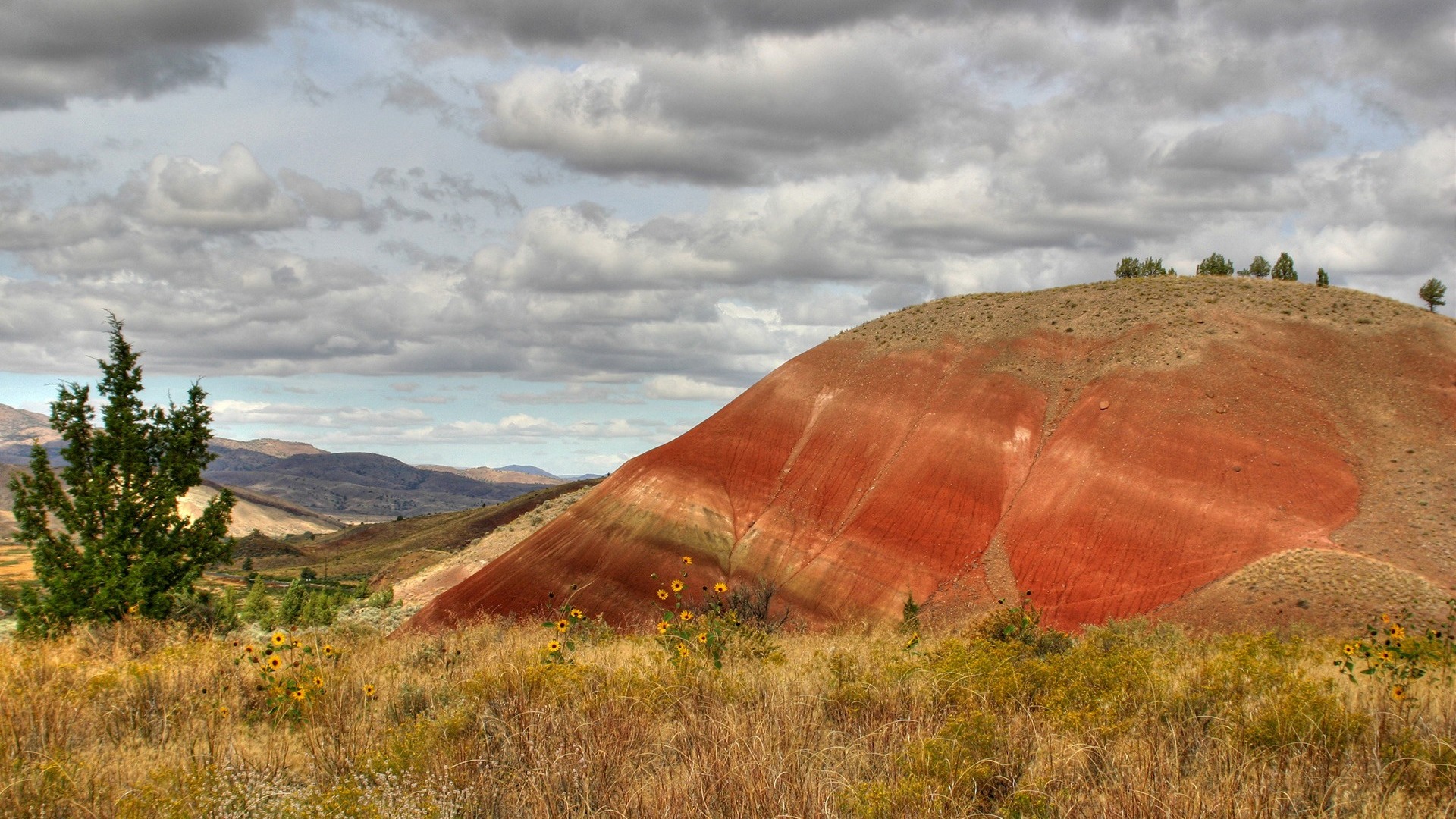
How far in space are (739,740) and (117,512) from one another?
22042 mm

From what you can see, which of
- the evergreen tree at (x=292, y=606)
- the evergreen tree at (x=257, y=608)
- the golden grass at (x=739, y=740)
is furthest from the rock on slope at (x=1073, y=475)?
the golden grass at (x=739, y=740)

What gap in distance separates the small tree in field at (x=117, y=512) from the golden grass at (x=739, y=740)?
12.9 m

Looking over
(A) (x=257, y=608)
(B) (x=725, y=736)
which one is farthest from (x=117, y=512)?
(A) (x=257, y=608)

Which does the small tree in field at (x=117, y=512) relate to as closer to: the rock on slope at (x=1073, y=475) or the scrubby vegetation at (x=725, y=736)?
the scrubby vegetation at (x=725, y=736)

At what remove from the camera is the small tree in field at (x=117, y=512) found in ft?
73.7

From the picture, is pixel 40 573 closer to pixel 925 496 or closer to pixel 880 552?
pixel 880 552

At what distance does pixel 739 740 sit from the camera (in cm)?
741

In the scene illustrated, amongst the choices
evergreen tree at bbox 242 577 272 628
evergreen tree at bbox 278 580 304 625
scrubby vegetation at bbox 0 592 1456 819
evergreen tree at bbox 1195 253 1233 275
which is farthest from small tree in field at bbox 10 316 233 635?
evergreen tree at bbox 1195 253 1233 275

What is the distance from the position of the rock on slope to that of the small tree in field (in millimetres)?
23100

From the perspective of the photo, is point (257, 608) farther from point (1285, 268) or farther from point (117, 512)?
point (1285, 268)

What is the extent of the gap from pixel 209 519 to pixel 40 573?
12.2ft

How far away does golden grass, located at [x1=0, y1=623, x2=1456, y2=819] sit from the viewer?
6738 millimetres

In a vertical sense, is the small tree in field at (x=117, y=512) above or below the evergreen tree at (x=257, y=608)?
above

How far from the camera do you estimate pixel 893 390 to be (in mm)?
56531
